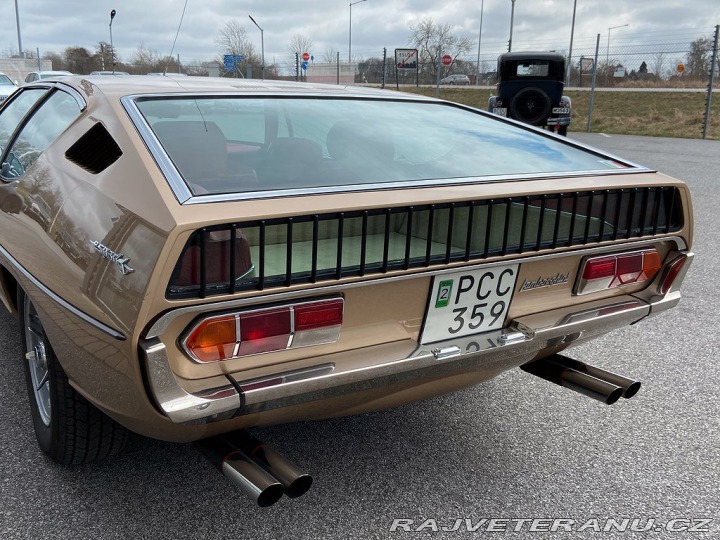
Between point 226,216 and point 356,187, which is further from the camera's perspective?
point 356,187

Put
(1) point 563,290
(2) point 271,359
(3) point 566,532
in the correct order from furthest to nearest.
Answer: (1) point 563,290
(3) point 566,532
(2) point 271,359

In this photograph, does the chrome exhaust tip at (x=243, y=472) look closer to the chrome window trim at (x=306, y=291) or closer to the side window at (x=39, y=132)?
the chrome window trim at (x=306, y=291)

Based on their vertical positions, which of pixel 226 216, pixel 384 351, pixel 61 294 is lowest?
pixel 384 351

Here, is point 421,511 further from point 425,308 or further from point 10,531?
point 10,531

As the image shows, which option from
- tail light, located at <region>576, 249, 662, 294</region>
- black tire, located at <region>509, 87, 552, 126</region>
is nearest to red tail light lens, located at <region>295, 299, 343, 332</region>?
tail light, located at <region>576, 249, 662, 294</region>

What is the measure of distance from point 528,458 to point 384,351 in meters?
0.94

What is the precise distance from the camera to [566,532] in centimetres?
214

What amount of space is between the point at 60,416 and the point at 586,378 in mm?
1846

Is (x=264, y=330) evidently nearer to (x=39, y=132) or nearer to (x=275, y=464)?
(x=275, y=464)

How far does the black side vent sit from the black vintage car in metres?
11.7

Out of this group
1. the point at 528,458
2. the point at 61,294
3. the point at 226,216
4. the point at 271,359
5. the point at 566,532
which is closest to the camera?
the point at 226,216

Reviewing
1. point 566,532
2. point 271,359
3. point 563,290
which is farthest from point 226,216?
point 566,532

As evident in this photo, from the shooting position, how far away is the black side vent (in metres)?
2.02

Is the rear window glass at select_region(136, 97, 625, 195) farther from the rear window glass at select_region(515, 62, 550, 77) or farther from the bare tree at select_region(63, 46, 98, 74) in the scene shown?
the bare tree at select_region(63, 46, 98, 74)
